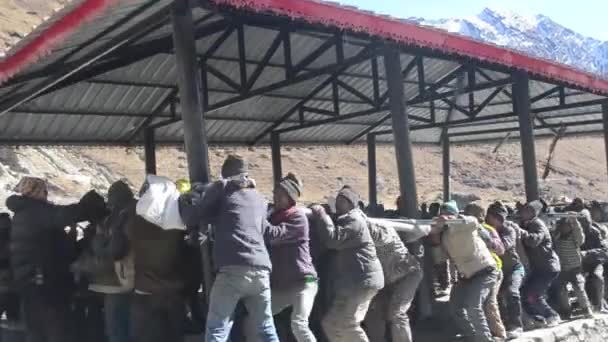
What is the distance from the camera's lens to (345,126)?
15.2 meters

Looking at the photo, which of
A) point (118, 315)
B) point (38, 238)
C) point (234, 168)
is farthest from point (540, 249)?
point (38, 238)

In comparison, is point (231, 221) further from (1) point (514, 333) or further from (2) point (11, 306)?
(1) point (514, 333)

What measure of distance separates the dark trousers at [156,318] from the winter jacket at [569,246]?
5.04 metres

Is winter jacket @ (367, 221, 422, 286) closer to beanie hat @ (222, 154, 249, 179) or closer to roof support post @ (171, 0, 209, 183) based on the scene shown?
beanie hat @ (222, 154, 249, 179)

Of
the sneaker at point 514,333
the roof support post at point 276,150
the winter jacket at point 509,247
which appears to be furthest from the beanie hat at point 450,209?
the roof support post at point 276,150

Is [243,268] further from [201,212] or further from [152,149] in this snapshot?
[152,149]

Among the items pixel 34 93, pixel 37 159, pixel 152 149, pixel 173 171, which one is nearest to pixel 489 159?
pixel 173 171

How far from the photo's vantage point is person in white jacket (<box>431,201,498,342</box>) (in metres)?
6.66

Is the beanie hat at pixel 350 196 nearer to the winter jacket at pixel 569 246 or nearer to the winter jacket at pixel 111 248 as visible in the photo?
the winter jacket at pixel 111 248

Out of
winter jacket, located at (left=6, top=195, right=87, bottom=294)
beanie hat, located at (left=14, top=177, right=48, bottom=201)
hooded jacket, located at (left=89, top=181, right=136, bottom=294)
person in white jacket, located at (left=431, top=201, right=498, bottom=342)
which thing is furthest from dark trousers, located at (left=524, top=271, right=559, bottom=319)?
beanie hat, located at (left=14, top=177, right=48, bottom=201)

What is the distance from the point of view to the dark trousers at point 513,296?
7.44 meters

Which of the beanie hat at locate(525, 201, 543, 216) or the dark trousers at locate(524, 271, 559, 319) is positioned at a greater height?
the beanie hat at locate(525, 201, 543, 216)

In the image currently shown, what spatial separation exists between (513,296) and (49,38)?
529 cm

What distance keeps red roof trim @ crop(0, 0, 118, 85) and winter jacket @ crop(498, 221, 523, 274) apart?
4.63 metres
